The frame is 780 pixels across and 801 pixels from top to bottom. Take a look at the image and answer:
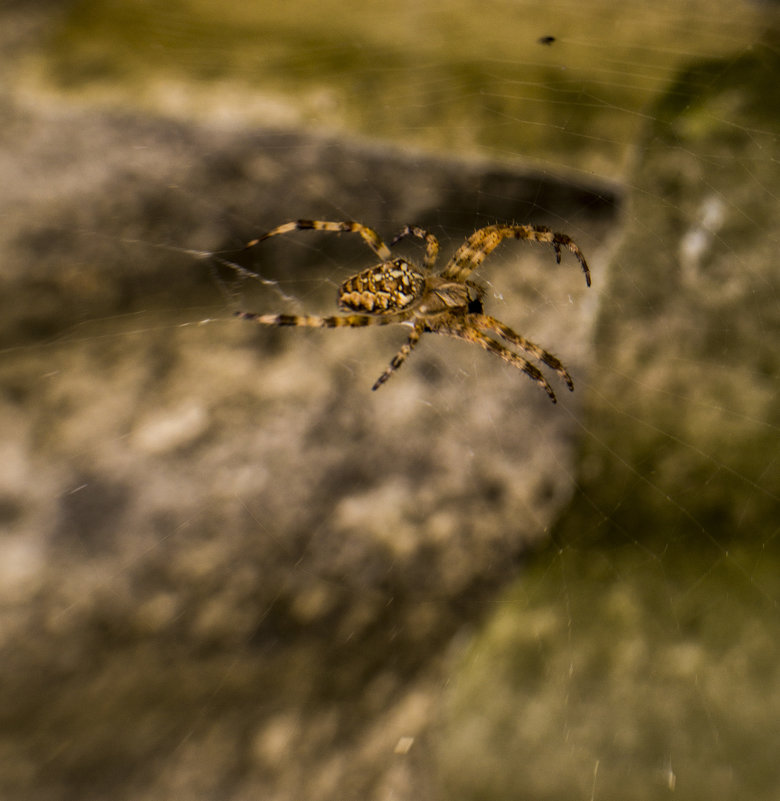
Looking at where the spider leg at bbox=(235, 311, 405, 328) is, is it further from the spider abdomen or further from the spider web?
the spider web

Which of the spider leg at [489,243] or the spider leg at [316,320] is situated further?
the spider leg at [489,243]

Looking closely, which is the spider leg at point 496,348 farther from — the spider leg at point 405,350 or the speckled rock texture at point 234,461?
the speckled rock texture at point 234,461

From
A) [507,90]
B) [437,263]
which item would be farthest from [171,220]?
[507,90]

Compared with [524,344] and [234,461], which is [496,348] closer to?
[524,344]

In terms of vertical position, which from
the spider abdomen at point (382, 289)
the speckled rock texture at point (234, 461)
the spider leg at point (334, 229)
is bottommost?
the speckled rock texture at point (234, 461)

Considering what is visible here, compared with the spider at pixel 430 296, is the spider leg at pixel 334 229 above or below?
above

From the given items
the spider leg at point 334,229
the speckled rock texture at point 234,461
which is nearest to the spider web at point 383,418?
the speckled rock texture at point 234,461

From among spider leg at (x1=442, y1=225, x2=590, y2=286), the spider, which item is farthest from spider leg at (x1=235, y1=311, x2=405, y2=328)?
spider leg at (x1=442, y1=225, x2=590, y2=286)

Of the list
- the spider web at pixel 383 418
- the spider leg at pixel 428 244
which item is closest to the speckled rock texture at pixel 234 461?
the spider web at pixel 383 418
